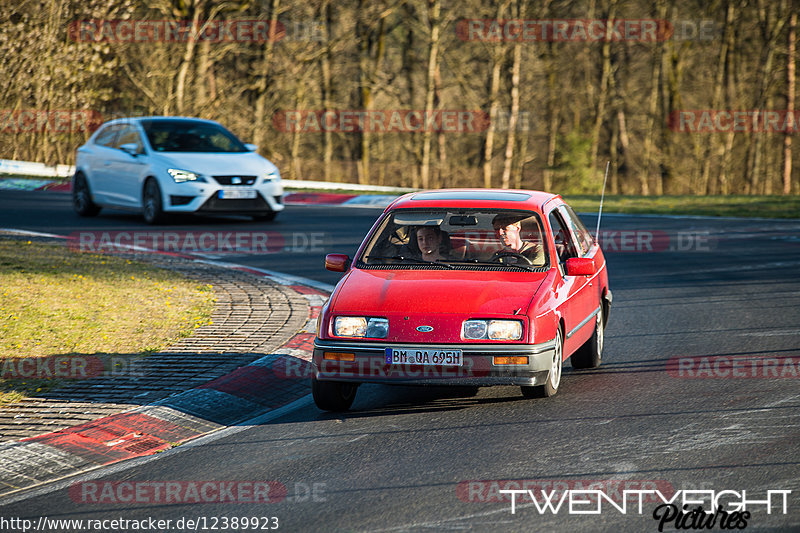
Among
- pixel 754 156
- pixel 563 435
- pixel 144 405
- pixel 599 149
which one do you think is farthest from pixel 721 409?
pixel 599 149

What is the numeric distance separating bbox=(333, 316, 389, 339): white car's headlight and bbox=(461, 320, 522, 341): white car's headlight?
543 mm

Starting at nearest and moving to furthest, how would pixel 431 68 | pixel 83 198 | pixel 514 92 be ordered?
1. pixel 83 198
2. pixel 431 68
3. pixel 514 92

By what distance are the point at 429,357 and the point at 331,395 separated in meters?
0.81

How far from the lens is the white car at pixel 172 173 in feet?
57.1

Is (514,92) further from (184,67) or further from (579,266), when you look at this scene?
(579,266)

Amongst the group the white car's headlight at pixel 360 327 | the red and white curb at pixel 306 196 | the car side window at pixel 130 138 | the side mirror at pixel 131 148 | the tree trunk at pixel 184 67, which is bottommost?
the red and white curb at pixel 306 196

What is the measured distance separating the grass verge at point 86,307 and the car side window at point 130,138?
5.08 m

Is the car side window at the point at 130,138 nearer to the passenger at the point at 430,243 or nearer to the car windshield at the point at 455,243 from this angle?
the car windshield at the point at 455,243

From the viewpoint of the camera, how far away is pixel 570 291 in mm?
7773

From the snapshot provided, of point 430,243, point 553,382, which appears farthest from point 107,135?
point 553,382

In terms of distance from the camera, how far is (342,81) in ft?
164

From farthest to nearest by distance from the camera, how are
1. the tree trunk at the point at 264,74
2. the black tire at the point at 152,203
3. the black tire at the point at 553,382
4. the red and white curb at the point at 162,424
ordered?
1. the tree trunk at the point at 264,74
2. the black tire at the point at 152,203
3. the black tire at the point at 553,382
4. the red and white curb at the point at 162,424

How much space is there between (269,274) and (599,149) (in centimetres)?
4449

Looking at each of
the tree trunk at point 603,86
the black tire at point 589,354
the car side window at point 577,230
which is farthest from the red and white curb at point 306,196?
the tree trunk at point 603,86
